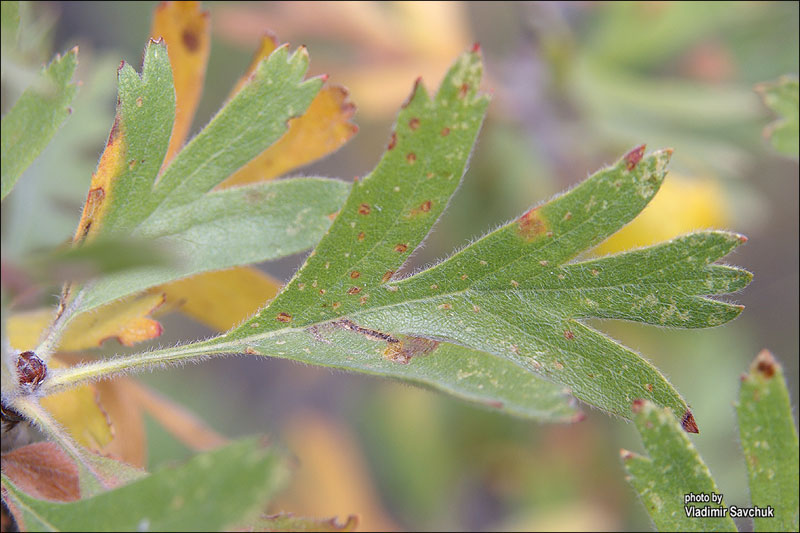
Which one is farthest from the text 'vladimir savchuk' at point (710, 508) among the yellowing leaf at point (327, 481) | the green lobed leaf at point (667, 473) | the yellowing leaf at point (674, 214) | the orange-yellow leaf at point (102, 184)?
the yellowing leaf at point (327, 481)

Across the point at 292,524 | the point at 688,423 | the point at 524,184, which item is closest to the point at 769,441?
the point at 688,423

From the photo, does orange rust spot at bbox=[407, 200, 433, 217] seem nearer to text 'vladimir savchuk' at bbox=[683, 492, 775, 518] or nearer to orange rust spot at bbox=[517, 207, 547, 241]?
orange rust spot at bbox=[517, 207, 547, 241]

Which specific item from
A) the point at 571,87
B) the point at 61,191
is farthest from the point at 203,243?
the point at 571,87

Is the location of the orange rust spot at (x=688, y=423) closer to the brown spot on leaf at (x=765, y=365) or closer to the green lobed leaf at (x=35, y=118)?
the brown spot on leaf at (x=765, y=365)

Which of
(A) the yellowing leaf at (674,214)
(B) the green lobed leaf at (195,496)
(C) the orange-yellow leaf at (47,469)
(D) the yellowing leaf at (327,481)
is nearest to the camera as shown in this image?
(B) the green lobed leaf at (195,496)

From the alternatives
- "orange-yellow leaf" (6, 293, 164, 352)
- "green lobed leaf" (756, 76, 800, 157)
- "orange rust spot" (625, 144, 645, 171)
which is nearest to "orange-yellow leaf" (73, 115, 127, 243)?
"orange-yellow leaf" (6, 293, 164, 352)

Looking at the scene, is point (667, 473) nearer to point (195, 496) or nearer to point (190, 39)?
point (195, 496)
